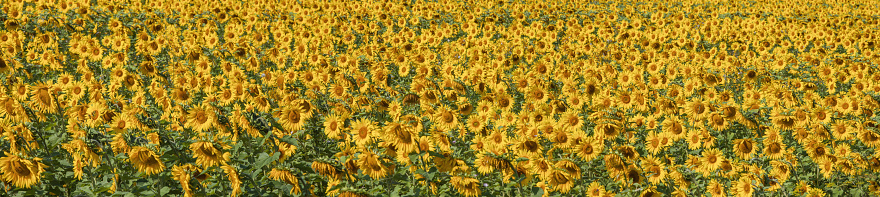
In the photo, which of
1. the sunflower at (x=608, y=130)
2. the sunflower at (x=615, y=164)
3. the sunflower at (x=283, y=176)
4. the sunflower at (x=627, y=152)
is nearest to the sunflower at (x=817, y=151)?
the sunflower at (x=608, y=130)

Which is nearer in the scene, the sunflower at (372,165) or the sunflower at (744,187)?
the sunflower at (372,165)

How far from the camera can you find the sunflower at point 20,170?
373 cm

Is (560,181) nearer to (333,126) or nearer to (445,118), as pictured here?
(445,118)

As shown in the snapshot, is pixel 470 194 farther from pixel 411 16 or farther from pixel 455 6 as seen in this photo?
pixel 455 6

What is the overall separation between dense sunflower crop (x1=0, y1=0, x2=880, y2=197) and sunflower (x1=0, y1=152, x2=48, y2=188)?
14 mm

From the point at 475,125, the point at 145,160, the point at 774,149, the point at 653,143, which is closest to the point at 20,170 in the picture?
the point at 145,160

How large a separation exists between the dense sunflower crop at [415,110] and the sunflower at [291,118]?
2cm

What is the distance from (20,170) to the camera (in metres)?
3.87


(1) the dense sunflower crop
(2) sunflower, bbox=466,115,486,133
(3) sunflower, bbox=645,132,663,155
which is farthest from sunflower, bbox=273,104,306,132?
(3) sunflower, bbox=645,132,663,155

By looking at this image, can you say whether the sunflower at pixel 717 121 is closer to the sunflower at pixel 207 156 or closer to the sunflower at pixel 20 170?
the sunflower at pixel 207 156

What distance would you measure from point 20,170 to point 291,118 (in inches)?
89.3

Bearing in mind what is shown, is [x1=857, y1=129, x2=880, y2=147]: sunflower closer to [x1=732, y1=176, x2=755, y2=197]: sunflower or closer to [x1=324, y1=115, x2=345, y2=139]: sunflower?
[x1=732, y1=176, x2=755, y2=197]: sunflower

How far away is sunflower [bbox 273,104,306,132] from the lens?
5.56 meters

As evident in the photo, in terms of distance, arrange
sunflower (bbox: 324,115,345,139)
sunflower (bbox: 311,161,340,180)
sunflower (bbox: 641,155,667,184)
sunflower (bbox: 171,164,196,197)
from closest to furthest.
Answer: sunflower (bbox: 171,164,196,197)
sunflower (bbox: 311,161,340,180)
sunflower (bbox: 641,155,667,184)
sunflower (bbox: 324,115,345,139)
